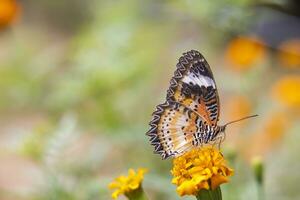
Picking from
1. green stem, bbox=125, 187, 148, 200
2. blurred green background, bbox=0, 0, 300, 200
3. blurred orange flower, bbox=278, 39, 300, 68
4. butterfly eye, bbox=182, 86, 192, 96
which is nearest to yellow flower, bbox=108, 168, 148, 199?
green stem, bbox=125, 187, 148, 200

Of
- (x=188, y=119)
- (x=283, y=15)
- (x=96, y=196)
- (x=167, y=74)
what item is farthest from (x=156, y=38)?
(x=188, y=119)

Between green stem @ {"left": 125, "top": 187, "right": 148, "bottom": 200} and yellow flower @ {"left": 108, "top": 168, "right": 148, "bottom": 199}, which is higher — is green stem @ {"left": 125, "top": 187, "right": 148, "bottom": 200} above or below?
below

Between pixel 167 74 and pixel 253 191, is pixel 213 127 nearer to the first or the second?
pixel 253 191

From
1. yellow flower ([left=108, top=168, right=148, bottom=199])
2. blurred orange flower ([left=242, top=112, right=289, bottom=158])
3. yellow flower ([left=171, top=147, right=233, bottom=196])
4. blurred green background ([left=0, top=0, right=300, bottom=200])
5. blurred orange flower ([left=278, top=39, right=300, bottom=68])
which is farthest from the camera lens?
blurred orange flower ([left=278, top=39, right=300, bottom=68])

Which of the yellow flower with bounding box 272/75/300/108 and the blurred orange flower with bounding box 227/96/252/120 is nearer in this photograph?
the blurred orange flower with bounding box 227/96/252/120

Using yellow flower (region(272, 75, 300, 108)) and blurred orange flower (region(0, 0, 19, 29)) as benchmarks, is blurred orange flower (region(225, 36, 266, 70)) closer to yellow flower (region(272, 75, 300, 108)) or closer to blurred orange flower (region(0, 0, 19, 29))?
yellow flower (region(272, 75, 300, 108))

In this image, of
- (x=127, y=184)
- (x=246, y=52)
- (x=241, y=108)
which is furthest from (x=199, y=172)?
(x=246, y=52)
